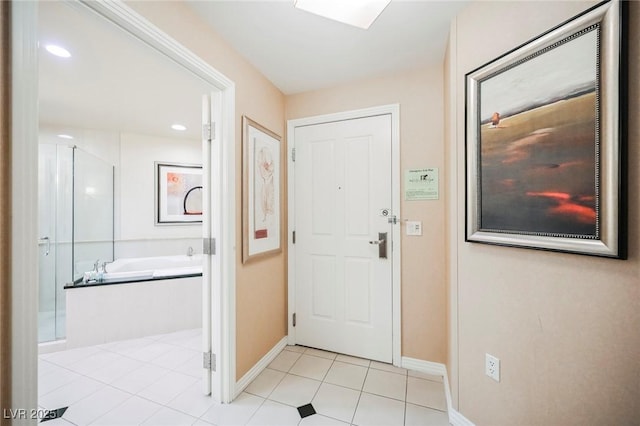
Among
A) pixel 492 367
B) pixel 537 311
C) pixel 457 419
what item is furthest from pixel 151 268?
pixel 537 311

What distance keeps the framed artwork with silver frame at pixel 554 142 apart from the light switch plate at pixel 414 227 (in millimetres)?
629

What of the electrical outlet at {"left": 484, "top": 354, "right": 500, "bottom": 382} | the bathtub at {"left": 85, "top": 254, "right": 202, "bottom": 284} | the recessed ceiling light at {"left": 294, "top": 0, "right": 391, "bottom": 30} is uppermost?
the recessed ceiling light at {"left": 294, "top": 0, "right": 391, "bottom": 30}

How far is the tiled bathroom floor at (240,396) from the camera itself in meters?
1.48

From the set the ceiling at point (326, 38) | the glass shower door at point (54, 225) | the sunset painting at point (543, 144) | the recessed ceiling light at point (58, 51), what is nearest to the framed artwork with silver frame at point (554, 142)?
the sunset painting at point (543, 144)

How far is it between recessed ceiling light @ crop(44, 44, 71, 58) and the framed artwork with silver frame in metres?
2.58

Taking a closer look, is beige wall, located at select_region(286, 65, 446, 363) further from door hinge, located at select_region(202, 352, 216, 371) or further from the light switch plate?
door hinge, located at select_region(202, 352, 216, 371)

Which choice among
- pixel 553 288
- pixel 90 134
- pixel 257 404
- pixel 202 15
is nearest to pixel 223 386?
pixel 257 404

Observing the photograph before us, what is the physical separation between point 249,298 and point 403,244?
1.26 metres

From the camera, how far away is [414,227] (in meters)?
1.97

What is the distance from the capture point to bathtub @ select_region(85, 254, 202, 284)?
2.65m

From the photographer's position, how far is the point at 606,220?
838 mm

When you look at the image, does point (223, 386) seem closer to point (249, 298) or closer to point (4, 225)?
point (249, 298)

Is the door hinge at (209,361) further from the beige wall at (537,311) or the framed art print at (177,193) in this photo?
the framed art print at (177,193)

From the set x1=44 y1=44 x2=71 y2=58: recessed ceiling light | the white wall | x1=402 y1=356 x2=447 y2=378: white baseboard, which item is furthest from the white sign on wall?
the white wall
